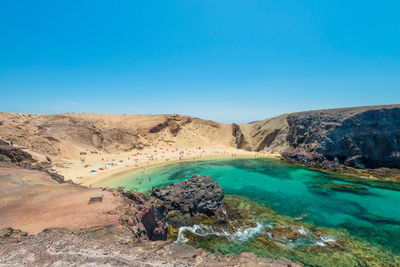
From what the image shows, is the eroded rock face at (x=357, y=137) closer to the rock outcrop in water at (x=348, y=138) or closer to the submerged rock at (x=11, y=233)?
the rock outcrop in water at (x=348, y=138)

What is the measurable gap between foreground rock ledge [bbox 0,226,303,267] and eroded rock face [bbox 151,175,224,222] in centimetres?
1092

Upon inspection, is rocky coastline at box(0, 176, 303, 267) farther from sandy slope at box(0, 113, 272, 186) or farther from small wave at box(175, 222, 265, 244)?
sandy slope at box(0, 113, 272, 186)

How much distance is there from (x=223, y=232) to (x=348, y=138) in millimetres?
40797

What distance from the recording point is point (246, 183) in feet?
98.7

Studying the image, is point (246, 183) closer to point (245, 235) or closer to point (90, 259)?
point (245, 235)

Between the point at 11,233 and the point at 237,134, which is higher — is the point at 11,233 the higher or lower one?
the lower one

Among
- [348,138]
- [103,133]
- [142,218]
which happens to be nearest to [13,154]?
[142,218]

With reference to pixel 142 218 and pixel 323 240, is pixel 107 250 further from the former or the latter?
pixel 323 240

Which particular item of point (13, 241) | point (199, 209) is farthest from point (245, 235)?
point (13, 241)

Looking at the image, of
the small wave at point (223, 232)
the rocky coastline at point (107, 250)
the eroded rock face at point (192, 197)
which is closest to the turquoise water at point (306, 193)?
the small wave at point (223, 232)

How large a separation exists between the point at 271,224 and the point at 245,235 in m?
3.36

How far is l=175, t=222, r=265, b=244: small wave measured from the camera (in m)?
15.5

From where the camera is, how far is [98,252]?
6.95 meters

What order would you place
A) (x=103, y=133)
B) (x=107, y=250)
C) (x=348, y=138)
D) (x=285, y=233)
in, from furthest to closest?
(x=103, y=133) < (x=348, y=138) < (x=285, y=233) < (x=107, y=250)
